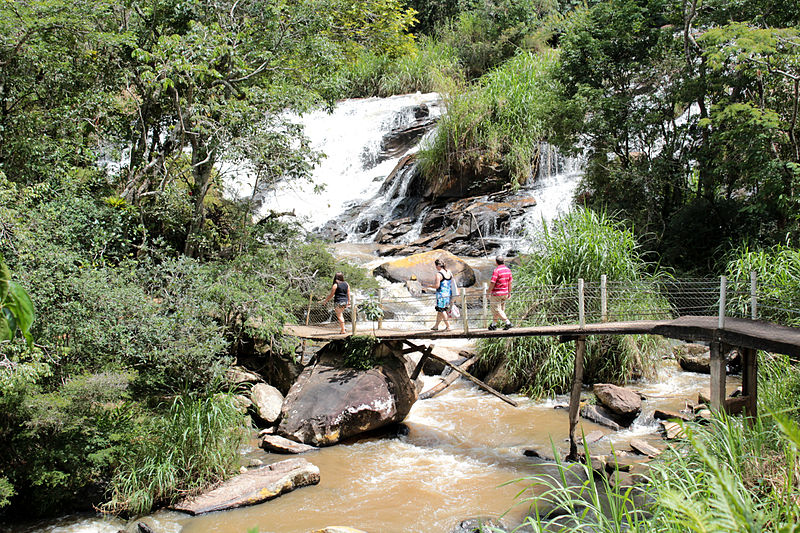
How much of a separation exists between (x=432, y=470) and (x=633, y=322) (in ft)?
12.2

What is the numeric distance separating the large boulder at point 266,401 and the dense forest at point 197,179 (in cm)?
72

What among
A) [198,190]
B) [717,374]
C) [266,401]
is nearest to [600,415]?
[717,374]

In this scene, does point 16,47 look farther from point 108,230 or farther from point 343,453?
point 343,453

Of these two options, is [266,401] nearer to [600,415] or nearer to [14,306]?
[600,415]

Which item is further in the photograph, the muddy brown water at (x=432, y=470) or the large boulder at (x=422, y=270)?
the large boulder at (x=422, y=270)

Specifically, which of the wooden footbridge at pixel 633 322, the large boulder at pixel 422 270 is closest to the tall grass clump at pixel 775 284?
the wooden footbridge at pixel 633 322

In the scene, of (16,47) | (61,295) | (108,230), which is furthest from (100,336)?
(16,47)

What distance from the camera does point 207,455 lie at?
802 cm

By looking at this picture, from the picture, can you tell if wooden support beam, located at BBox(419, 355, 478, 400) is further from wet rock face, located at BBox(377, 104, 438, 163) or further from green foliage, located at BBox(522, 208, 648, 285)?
wet rock face, located at BBox(377, 104, 438, 163)

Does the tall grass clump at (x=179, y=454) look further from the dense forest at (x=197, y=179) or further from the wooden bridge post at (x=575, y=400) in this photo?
the wooden bridge post at (x=575, y=400)

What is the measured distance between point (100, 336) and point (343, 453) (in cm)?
386

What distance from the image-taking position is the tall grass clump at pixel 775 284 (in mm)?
9161

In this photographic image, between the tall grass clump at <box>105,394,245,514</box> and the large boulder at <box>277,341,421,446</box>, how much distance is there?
1.21 m

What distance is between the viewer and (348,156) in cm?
2531
